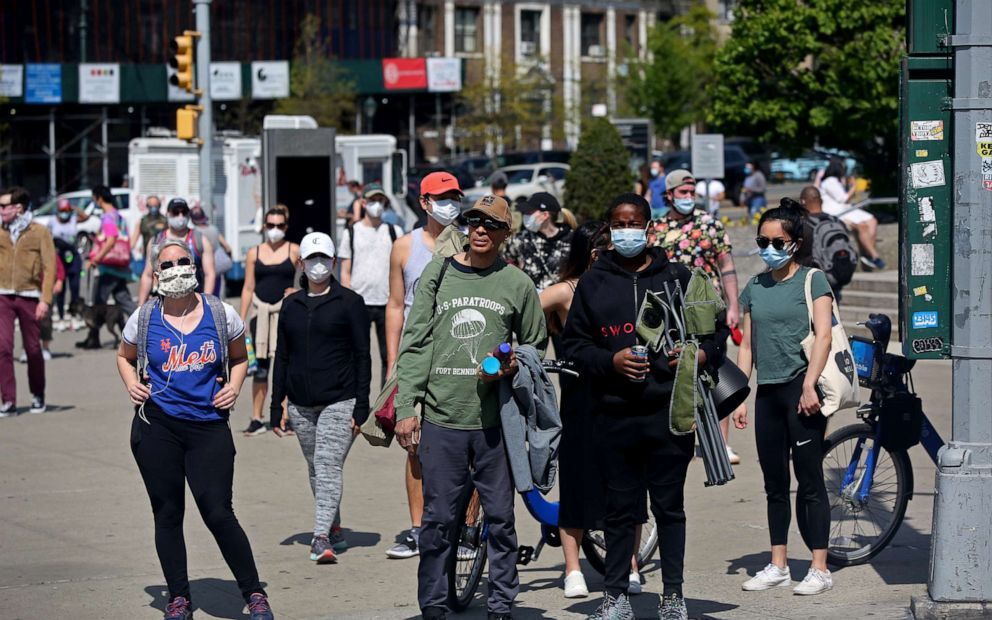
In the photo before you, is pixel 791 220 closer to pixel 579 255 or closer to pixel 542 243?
pixel 579 255

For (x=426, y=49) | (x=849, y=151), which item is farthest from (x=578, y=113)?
(x=849, y=151)

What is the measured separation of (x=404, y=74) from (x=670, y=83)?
33.7 ft

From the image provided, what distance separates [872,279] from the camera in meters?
18.4

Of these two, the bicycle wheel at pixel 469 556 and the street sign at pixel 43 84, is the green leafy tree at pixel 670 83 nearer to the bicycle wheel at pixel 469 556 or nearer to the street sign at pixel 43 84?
the street sign at pixel 43 84

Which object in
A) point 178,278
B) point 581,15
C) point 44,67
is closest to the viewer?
point 178,278

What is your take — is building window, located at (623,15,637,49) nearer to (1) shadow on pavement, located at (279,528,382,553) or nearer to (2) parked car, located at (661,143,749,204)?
(2) parked car, located at (661,143,749,204)

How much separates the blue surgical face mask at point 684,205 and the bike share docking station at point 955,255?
318 centimetres

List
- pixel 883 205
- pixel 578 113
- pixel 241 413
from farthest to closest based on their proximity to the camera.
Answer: pixel 578 113 < pixel 883 205 < pixel 241 413

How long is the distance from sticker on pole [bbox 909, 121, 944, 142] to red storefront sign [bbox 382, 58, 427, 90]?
→ 53125 millimetres

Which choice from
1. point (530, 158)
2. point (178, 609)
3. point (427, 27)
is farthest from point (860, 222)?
point (427, 27)

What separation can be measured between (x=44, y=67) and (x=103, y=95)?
2.25m

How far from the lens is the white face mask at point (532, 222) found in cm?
952

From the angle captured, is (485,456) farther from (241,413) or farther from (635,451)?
(241,413)

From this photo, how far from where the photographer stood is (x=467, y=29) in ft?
209
